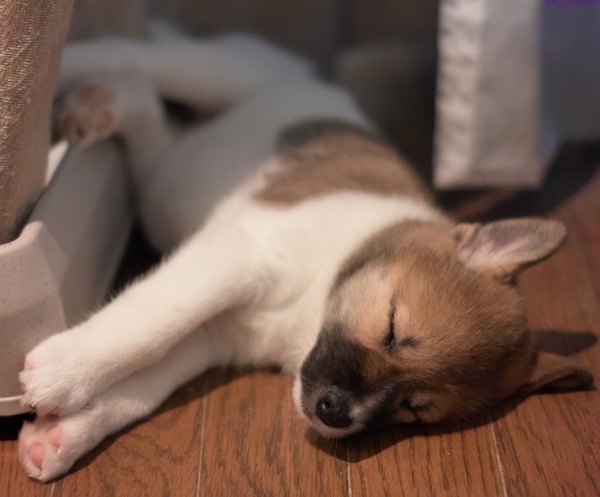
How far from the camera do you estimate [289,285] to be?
1948 millimetres

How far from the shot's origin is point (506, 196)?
310cm

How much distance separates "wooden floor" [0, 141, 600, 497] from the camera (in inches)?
65.6

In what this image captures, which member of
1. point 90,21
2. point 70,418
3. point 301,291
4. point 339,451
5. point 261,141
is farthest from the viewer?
point 90,21

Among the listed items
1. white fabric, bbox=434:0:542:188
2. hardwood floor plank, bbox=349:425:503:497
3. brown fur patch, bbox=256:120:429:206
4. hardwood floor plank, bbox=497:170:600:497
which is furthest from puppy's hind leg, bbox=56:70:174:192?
hardwood floor plank, bbox=497:170:600:497

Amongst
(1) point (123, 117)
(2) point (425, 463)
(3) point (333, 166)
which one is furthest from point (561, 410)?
(1) point (123, 117)

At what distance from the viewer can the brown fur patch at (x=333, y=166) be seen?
2.17 meters

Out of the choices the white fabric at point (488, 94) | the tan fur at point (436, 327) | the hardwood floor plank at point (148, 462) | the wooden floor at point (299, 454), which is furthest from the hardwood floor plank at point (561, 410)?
the hardwood floor plank at point (148, 462)

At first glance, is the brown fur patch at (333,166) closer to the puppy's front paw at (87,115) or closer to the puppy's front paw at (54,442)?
the puppy's front paw at (87,115)

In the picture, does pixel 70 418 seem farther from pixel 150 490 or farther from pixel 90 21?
pixel 90 21

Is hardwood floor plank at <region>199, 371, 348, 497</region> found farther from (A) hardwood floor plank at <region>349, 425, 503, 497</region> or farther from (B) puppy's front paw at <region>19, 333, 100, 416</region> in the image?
(B) puppy's front paw at <region>19, 333, 100, 416</region>

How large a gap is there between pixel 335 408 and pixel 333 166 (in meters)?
0.87

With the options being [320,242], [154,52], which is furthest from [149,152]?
[320,242]

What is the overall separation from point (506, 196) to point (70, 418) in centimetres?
210

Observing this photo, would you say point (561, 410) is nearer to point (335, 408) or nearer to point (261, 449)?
point (335, 408)
